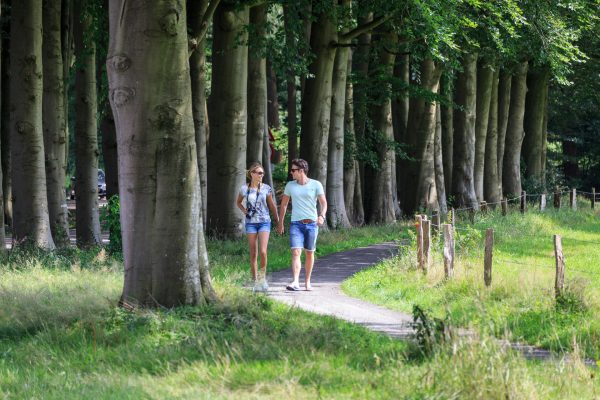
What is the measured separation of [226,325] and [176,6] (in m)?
3.73

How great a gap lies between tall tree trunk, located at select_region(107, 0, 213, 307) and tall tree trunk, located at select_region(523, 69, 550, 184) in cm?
3803

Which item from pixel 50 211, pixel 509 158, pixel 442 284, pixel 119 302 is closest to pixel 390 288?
pixel 442 284

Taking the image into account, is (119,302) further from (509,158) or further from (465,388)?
(509,158)

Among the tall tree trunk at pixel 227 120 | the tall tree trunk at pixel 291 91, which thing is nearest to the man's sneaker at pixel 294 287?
the tall tree trunk at pixel 227 120

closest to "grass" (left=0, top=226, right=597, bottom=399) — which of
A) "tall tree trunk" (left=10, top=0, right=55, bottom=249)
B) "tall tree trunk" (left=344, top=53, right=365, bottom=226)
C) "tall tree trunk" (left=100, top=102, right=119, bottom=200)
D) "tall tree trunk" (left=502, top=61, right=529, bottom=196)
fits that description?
"tall tree trunk" (left=10, top=0, right=55, bottom=249)

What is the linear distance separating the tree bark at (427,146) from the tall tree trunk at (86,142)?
13.3 metres

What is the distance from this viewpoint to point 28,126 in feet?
66.8

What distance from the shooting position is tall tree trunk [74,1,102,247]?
23.8m

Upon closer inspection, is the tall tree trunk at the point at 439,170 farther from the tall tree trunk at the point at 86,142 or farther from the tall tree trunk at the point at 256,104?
the tall tree trunk at the point at 86,142

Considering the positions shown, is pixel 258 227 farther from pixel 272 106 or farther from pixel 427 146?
pixel 272 106

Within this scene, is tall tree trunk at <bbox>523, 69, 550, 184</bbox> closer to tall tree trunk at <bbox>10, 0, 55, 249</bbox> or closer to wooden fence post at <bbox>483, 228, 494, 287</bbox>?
tall tree trunk at <bbox>10, 0, 55, 249</bbox>

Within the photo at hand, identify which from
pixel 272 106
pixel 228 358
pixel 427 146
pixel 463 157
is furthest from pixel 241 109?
pixel 272 106

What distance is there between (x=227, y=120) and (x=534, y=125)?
92.3ft

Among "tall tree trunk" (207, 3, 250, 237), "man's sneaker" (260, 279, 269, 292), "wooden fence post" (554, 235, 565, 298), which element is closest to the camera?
"wooden fence post" (554, 235, 565, 298)
